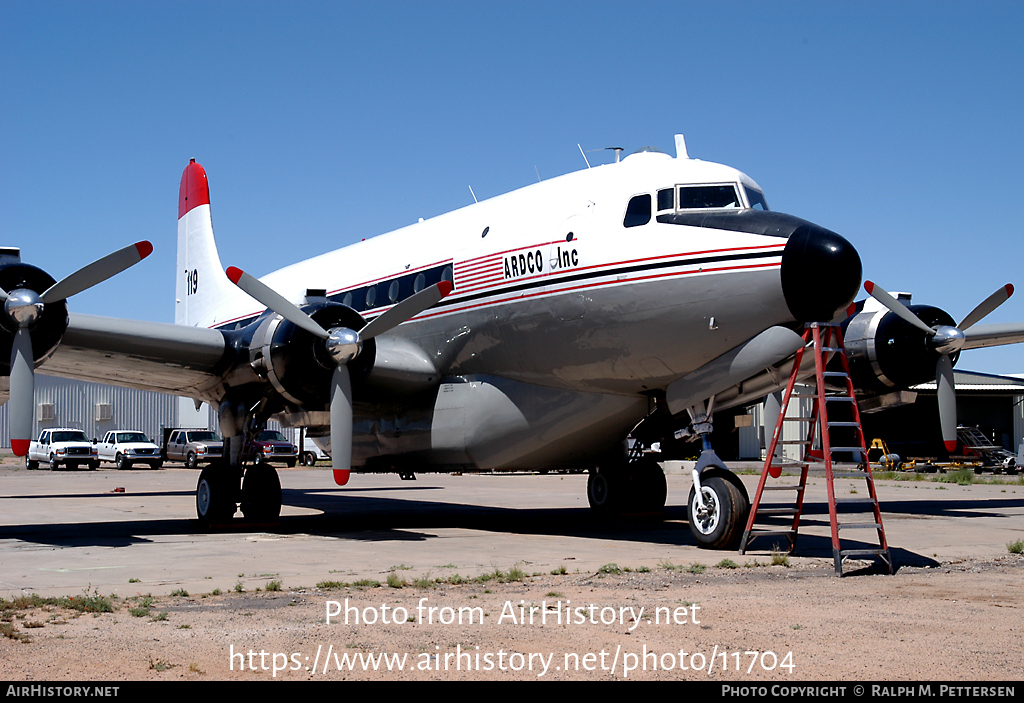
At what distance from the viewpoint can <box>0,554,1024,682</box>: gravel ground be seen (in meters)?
4.98

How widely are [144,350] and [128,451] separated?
28.6 metres

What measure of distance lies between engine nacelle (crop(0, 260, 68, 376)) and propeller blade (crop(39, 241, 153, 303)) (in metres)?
0.13

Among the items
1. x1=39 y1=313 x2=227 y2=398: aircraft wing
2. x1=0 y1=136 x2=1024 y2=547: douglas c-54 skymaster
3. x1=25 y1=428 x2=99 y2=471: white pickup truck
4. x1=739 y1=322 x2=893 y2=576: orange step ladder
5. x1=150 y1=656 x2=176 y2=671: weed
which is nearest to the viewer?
x1=150 y1=656 x2=176 y2=671: weed

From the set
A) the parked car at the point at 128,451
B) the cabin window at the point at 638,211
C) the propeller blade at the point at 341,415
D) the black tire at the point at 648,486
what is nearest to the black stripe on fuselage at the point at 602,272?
the cabin window at the point at 638,211

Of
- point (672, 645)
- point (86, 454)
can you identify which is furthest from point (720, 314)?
point (86, 454)

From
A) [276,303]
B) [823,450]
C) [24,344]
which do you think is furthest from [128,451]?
[823,450]

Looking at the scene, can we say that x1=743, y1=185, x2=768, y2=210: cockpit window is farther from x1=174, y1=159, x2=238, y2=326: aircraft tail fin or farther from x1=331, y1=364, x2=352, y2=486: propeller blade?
x1=174, y1=159, x2=238, y2=326: aircraft tail fin

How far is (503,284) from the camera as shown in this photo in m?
12.1

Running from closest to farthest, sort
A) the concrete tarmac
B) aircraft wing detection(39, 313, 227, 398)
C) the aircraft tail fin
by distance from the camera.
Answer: the concrete tarmac
aircraft wing detection(39, 313, 227, 398)
the aircraft tail fin

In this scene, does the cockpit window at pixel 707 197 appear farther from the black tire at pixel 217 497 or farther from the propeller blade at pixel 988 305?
the black tire at pixel 217 497

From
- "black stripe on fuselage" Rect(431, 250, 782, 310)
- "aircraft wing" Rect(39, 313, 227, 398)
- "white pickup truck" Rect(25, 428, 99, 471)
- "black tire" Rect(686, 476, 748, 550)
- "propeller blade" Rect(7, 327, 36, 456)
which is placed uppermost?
"black stripe on fuselage" Rect(431, 250, 782, 310)

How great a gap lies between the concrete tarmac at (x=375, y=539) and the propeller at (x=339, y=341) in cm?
113

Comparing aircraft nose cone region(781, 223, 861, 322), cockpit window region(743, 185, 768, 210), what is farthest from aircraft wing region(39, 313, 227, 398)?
aircraft nose cone region(781, 223, 861, 322)

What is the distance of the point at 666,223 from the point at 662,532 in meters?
4.23
